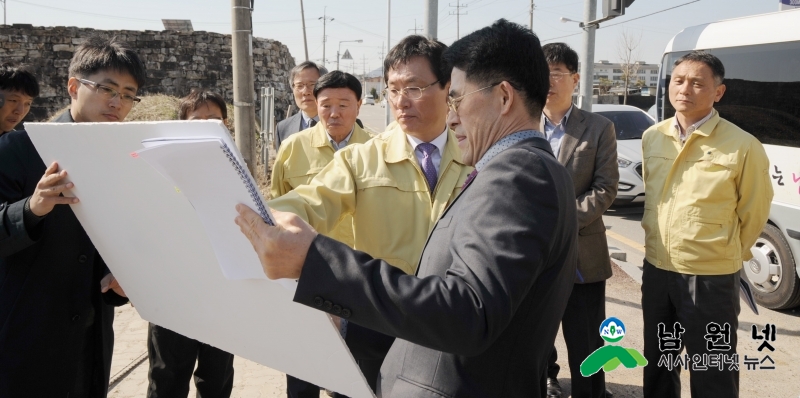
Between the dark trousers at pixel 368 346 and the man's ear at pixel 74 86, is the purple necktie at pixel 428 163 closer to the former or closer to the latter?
the dark trousers at pixel 368 346

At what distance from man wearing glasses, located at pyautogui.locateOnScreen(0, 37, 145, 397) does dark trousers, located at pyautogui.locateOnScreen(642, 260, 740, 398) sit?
2655 mm

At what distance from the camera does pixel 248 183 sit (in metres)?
1.10

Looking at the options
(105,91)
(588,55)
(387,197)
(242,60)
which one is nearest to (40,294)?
(105,91)

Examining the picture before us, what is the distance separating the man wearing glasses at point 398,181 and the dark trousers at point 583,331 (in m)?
1.32

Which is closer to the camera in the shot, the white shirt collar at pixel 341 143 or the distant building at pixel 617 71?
the white shirt collar at pixel 341 143

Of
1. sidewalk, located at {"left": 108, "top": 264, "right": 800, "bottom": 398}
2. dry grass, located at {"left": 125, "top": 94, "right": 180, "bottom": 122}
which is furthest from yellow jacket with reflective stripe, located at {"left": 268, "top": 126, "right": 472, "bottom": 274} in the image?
dry grass, located at {"left": 125, "top": 94, "right": 180, "bottom": 122}

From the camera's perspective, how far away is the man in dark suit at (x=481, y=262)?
1128 mm

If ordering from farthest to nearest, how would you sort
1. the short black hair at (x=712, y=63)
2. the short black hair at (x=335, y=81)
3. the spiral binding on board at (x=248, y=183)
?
the short black hair at (x=335, y=81), the short black hair at (x=712, y=63), the spiral binding on board at (x=248, y=183)

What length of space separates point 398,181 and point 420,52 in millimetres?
606

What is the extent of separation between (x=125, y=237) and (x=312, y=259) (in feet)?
2.30

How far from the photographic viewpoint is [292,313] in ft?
4.32

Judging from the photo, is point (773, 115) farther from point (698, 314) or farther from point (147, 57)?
point (147, 57)

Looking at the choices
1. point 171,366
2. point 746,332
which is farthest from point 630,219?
point 171,366

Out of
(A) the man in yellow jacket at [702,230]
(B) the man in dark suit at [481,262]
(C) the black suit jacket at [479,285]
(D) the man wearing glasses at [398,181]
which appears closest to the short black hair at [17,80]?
(D) the man wearing glasses at [398,181]
